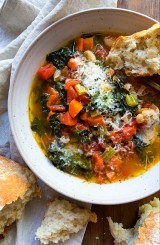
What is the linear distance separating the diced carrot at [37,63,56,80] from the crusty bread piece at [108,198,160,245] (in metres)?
1.73

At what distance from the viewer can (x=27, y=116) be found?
4.59 metres

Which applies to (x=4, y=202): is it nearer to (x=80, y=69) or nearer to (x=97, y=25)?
(x=80, y=69)

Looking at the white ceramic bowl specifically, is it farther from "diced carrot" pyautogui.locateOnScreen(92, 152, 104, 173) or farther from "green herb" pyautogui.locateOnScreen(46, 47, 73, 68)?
"diced carrot" pyautogui.locateOnScreen(92, 152, 104, 173)

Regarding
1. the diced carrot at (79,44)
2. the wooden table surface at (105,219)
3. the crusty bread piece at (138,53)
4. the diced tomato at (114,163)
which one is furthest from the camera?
the wooden table surface at (105,219)

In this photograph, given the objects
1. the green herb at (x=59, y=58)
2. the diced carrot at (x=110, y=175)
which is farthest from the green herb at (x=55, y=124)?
the diced carrot at (x=110, y=175)

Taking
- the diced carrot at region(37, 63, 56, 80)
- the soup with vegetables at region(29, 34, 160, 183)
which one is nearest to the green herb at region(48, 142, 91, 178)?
the soup with vegetables at region(29, 34, 160, 183)

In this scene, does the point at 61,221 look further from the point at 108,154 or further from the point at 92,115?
the point at 92,115

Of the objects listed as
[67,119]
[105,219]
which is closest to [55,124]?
[67,119]

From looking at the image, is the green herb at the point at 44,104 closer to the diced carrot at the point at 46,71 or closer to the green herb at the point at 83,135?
the diced carrot at the point at 46,71

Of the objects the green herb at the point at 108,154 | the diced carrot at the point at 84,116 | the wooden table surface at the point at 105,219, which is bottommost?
the wooden table surface at the point at 105,219

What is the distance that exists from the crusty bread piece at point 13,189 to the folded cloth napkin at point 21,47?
13 cm

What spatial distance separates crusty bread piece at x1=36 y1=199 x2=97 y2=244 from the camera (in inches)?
180

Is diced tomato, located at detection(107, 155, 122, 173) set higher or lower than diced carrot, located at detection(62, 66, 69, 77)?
lower

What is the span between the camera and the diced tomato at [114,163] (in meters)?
4.51
